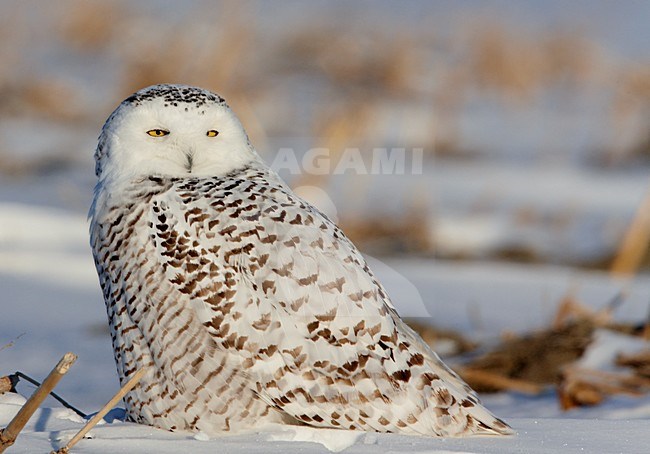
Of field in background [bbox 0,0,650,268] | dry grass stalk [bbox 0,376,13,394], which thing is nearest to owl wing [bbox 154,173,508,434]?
dry grass stalk [bbox 0,376,13,394]

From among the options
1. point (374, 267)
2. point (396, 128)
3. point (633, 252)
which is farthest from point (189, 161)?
point (396, 128)

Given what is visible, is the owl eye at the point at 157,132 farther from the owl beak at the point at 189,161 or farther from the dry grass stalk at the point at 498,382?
the dry grass stalk at the point at 498,382

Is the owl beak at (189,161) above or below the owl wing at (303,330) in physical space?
above

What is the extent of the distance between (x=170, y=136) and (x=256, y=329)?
0.63m

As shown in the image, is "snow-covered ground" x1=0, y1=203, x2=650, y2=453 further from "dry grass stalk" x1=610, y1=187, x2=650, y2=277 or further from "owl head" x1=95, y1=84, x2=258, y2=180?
"owl head" x1=95, y1=84, x2=258, y2=180

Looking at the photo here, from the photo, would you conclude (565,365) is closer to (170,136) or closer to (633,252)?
(170,136)

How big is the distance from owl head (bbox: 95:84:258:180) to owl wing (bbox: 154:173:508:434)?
0.24 meters

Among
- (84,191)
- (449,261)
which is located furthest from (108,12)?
(449,261)

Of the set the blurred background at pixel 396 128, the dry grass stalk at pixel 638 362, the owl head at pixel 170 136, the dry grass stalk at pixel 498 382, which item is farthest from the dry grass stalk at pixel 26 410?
the dry grass stalk at pixel 638 362

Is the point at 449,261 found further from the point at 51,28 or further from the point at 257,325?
the point at 51,28

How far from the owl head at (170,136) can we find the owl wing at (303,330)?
0.24 m

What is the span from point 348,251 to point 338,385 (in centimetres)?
35

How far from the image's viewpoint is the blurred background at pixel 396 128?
605cm

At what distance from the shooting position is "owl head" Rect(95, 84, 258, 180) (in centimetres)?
281
